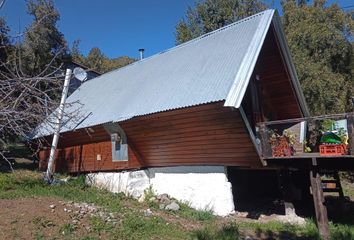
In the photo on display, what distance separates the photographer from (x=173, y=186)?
45.1 feet

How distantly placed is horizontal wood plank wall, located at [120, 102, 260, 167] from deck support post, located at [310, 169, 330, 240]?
1653 millimetres

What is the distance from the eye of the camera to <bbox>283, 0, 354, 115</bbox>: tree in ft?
73.9

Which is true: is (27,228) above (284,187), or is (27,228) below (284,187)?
below

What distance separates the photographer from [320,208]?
10.4 metres

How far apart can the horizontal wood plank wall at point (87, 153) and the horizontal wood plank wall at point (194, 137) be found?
126 centimetres

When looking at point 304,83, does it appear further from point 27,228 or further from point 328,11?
point 27,228

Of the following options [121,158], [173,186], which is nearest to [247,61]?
[173,186]

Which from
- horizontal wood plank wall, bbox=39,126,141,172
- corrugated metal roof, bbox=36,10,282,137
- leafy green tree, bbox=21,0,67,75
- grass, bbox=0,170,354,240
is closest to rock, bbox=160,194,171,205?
grass, bbox=0,170,354,240

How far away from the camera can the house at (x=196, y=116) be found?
10.9 m

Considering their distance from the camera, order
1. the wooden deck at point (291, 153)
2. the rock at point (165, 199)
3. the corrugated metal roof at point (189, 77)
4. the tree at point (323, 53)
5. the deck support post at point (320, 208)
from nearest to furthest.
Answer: the deck support post at point (320, 208) → the wooden deck at point (291, 153) → the corrugated metal roof at point (189, 77) → the rock at point (165, 199) → the tree at point (323, 53)

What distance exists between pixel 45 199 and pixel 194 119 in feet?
15.9

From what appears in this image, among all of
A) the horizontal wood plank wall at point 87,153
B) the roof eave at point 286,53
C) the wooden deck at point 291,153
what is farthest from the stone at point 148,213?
the roof eave at point 286,53

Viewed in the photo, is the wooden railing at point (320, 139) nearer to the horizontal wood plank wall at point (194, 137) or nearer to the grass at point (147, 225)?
the horizontal wood plank wall at point (194, 137)

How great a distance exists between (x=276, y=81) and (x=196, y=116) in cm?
422
